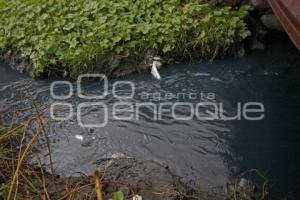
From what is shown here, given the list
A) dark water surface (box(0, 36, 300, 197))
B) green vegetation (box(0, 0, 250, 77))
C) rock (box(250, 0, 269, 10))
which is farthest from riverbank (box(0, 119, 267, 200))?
rock (box(250, 0, 269, 10))

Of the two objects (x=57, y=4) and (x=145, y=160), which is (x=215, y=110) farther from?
(x=57, y=4)

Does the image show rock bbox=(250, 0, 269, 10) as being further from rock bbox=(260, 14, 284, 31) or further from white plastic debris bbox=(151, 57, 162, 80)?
white plastic debris bbox=(151, 57, 162, 80)

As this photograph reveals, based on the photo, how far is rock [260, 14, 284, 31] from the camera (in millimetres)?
6723

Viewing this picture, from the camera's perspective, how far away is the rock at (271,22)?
6723 mm

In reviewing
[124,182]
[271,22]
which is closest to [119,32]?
[271,22]

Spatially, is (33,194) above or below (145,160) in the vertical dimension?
above

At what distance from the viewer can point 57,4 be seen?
7.49m

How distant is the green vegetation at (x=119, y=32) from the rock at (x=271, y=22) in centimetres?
39

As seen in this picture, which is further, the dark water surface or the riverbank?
the dark water surface

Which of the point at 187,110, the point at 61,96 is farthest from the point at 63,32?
the point at 187,110

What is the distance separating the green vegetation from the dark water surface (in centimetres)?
36

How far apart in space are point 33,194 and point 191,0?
4941 millimetres

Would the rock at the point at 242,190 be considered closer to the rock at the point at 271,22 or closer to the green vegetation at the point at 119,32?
the green vegetation at the point at 119,32

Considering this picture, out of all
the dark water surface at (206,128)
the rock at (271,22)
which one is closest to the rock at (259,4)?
the rock at (271,22)
